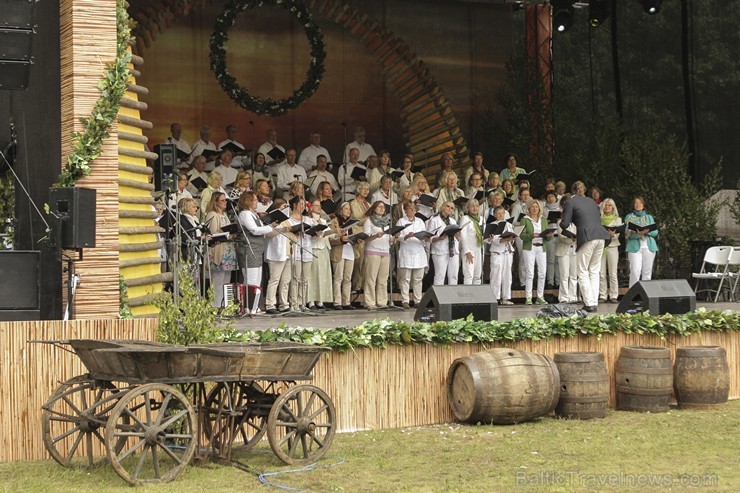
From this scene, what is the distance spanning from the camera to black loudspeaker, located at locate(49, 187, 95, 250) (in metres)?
9.30

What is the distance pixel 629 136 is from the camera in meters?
20.5

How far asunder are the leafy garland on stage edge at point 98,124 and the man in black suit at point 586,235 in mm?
6948

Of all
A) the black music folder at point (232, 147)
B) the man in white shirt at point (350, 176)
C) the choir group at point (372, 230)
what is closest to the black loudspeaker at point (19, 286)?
the choir group at point (372, 230)

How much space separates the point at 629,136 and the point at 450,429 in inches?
450

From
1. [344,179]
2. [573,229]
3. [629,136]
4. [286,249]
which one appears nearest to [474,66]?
[629,136]

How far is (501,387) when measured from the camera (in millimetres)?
10328

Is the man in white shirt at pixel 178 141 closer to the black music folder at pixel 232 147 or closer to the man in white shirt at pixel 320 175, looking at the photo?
the black music folder at pixel 232 147

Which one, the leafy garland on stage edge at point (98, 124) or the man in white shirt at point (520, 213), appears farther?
the man in white shirt at point (520, 213)

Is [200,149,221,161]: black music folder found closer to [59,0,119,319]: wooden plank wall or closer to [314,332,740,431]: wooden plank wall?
[59,0,119,319]: wooden plank wall

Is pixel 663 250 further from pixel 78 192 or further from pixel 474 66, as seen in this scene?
pixel 78 192

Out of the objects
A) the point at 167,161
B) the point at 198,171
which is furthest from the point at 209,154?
the point at 167,161

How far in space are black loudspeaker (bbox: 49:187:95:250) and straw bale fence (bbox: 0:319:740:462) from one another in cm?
72

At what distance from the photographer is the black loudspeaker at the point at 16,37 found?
30.9 feet

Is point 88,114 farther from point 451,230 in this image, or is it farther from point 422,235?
point 451,230
